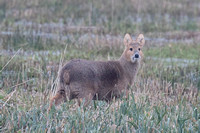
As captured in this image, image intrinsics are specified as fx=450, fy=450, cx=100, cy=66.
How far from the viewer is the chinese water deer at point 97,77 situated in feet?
24.1

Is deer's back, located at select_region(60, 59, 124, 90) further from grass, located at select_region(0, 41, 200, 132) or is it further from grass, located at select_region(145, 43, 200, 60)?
grass, located at select_region(145, 43, 200, 60)

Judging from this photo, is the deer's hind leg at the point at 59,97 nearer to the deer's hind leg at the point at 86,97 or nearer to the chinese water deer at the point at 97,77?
the chinese water deer at the point at 97,77

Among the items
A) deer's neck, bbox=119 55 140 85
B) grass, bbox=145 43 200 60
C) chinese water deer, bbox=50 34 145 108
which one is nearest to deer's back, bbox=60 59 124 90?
chinese water deer, bbox=50 34 145 108

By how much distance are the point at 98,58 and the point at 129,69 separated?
298 cm

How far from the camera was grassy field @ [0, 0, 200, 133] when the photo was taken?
21.0 ft

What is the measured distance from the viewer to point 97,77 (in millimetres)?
7703

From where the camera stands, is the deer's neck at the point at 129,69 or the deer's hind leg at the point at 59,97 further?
the deer's neck at the point at 129,69

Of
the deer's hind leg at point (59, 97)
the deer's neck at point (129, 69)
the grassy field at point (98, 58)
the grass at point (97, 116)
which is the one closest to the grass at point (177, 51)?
the grassy field at point (98, 58)

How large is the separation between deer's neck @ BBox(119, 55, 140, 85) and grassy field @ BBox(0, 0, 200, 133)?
0.30 meters

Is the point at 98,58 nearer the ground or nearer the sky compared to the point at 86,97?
nearer the sky

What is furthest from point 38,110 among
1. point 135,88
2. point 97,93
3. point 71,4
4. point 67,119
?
point 71,4

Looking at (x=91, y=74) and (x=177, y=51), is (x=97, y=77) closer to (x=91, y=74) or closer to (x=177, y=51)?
(x=91, y=74)

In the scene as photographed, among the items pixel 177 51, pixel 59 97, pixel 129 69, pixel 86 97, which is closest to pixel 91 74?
pixel 86 97

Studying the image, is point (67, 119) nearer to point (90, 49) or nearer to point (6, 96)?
point (6, 96)
